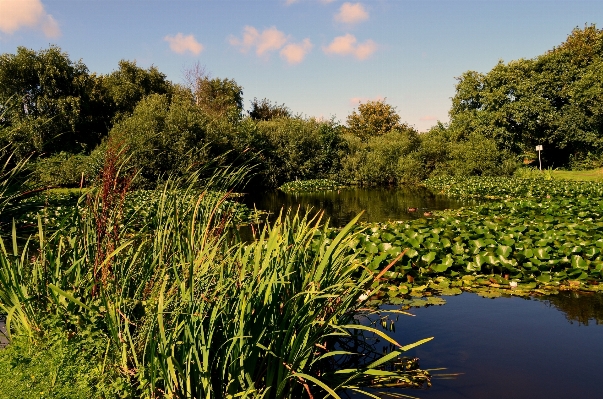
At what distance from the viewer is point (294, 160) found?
110 ft

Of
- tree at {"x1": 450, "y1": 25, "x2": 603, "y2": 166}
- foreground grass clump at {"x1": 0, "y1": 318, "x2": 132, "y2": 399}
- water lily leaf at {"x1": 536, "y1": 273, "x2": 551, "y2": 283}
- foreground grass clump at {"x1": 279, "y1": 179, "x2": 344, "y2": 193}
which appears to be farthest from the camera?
tree at {"x1": 450, "y1": 25, "x2": 603, "y2": 166}

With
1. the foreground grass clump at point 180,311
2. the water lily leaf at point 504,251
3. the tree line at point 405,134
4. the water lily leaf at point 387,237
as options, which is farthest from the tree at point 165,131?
the foreground grass clump at point 180,311

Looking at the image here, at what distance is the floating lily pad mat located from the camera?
161 inches

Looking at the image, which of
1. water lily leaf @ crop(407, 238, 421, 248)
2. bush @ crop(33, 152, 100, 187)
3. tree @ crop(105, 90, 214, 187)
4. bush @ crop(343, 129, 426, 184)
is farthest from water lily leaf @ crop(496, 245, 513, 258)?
bush @ crop(343, 129, 426, 184)

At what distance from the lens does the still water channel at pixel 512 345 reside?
4.09 metres

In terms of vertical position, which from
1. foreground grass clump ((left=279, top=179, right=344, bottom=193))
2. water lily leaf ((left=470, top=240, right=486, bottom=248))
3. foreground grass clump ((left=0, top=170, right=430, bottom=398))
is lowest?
water lily leaf ((left=470, top=240, right=486, bottom=248))

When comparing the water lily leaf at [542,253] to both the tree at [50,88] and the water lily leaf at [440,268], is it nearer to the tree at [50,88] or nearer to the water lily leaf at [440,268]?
the water lily leaf at [440,268]

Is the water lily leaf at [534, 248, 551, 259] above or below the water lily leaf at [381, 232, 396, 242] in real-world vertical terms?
below

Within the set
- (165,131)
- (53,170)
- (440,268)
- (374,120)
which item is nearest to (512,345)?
(440,268)

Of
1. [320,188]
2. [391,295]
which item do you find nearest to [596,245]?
[391,295]

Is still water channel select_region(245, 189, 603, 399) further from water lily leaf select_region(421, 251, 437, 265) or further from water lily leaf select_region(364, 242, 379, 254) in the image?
water lily leaf select_region(364, 242, 379, 254)

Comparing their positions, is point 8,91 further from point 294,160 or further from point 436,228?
point 436,228

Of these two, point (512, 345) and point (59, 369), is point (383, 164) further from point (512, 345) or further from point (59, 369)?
point (59, 369)

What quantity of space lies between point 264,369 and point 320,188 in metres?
27.2
